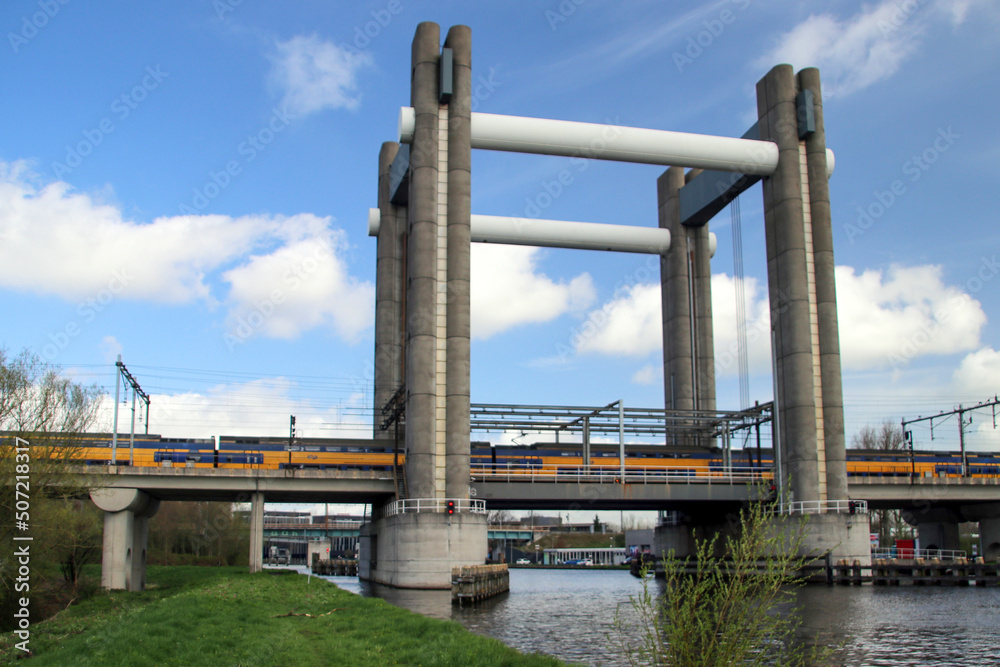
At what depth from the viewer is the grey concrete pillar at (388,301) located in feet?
222

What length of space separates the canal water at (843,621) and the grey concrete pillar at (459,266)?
8030 millimetres

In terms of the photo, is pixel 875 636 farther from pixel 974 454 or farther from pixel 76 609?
pixel 974 454

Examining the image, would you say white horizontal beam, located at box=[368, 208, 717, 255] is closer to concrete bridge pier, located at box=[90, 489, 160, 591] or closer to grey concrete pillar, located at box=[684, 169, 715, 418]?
grey concrete pillar, located at box=[684, 169, 715, 418]

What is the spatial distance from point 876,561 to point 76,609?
44.2 m

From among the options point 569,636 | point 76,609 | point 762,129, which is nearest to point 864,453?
point 762,129

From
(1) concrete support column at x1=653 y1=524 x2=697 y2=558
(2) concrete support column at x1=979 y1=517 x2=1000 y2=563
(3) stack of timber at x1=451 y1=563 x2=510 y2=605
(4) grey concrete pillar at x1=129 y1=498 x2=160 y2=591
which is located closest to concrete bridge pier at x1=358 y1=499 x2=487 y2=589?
(3) stack of timber at x1=451 y1=563 x2=510 y2=605

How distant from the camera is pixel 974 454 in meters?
68.0

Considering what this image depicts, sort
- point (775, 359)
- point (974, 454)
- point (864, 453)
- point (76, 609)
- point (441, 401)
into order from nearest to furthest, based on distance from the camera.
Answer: point (76, 609) → point (441, 401) → point (775, 359) → point (864, 453) → point (974, 454)

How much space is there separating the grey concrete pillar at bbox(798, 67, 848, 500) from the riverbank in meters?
35.1

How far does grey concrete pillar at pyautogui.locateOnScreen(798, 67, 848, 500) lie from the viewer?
5475 cm

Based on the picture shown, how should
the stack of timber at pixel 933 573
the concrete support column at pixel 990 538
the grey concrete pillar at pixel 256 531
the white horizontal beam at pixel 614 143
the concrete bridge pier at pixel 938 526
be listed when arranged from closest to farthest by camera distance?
the stack of timber at pixel 933 573, the grey concrete pillar at pixel 256 531, the white horizontal beam at pixel 614 143, the concrete support column at pixel 990 538, the concrete bridge pier at pixel 938 526

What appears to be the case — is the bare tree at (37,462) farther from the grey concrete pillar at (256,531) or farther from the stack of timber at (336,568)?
→ the stack of timber at (336,568)

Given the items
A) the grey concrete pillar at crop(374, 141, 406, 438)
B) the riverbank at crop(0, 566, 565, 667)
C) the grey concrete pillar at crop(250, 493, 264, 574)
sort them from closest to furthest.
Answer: the riverbank at crop(0, 566, 565, 667) < the grey concrete pillar at crop(250, 493, 264, 574) < the grey concrete pillar at crop(374, 141, 406, 438)

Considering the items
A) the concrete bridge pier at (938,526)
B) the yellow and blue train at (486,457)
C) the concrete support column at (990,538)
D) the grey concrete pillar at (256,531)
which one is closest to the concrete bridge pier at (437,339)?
the yellow and blue train at (486,457)
